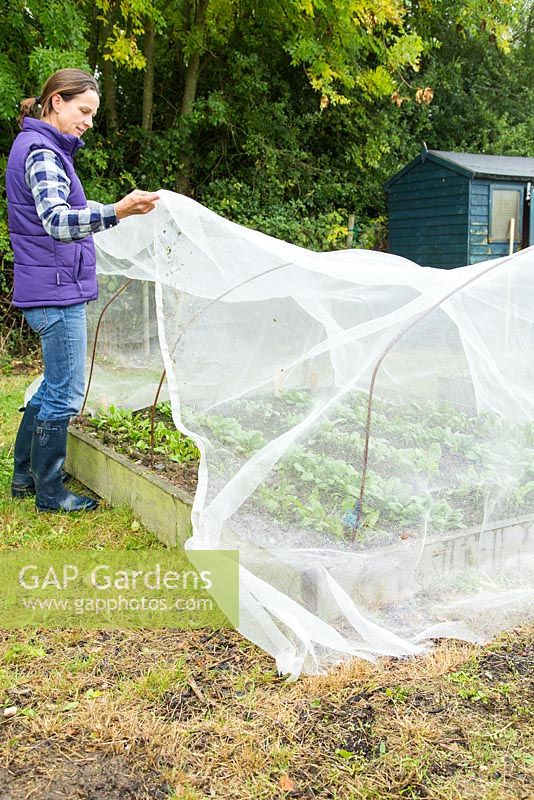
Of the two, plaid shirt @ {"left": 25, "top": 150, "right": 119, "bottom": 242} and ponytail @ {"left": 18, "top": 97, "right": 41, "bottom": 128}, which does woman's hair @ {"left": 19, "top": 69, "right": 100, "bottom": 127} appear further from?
plaid shirt @ {"left": 25, "top": 150, "right": 119, "bottom": 242}

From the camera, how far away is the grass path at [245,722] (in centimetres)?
159

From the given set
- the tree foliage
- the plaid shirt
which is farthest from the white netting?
the tree foliage

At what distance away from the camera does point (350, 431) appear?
237cm

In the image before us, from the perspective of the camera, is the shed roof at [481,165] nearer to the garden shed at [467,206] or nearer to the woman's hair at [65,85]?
the garden shed at [467,206]

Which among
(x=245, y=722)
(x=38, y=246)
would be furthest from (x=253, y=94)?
(x=245, y=722)

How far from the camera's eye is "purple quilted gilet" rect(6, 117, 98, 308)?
8.99ft

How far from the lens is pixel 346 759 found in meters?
1.66

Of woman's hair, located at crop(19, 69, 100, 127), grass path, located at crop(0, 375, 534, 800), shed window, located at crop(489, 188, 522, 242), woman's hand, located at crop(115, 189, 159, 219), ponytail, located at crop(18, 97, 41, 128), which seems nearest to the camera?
grass path, located at crop(0, 375, 534, 800)

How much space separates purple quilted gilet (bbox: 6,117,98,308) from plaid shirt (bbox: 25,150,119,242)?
0.22 feet

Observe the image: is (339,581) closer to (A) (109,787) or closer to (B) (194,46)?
(A) (109,787)

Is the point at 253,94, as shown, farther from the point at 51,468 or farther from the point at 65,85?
the point at 51,468

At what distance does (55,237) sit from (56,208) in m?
0.10

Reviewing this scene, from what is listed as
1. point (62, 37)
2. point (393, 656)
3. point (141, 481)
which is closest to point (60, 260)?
point (141, 481)

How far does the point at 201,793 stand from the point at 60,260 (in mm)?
1979
